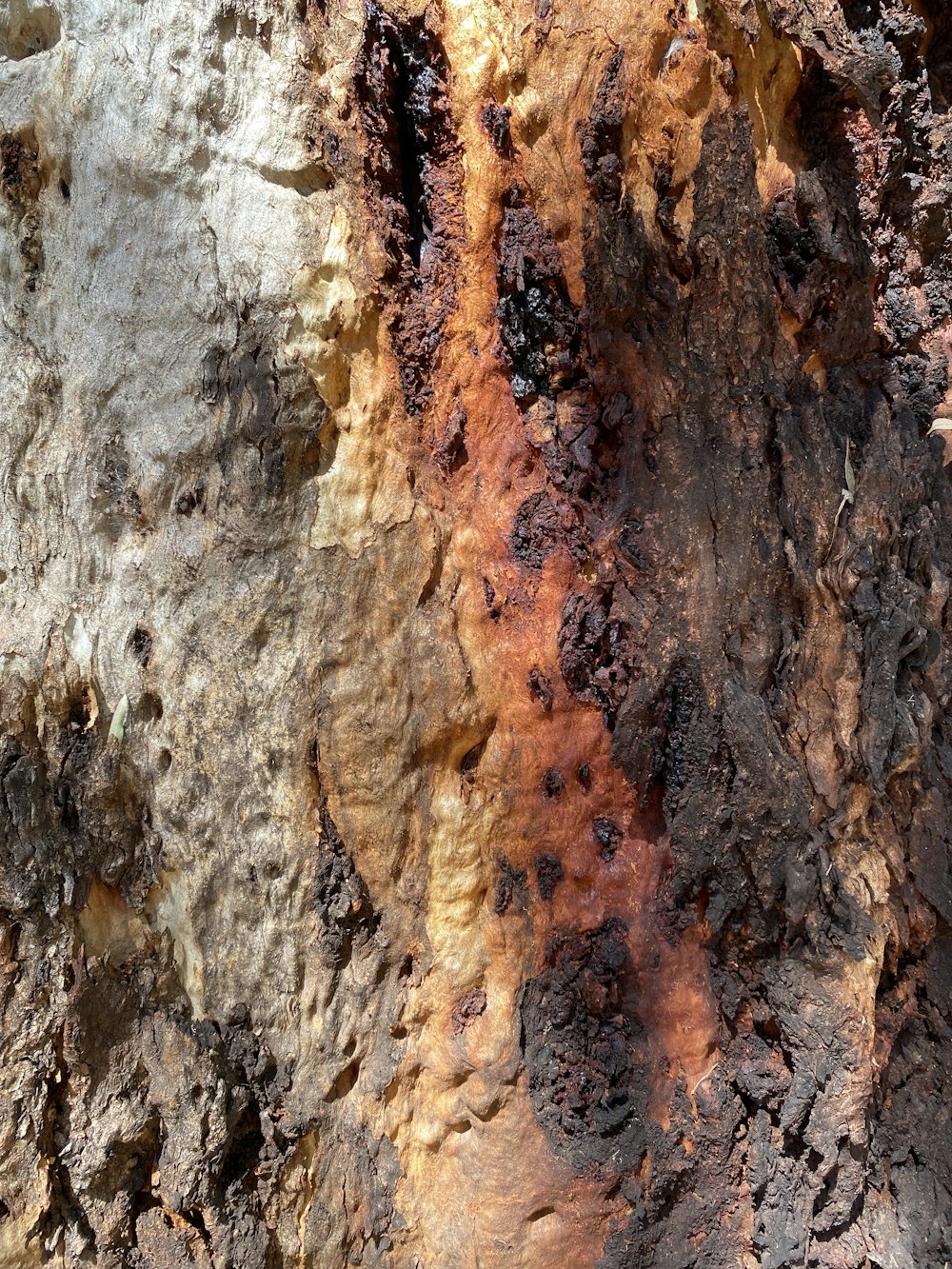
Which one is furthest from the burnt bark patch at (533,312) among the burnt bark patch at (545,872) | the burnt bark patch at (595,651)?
the burnt bark patch at (545,872)

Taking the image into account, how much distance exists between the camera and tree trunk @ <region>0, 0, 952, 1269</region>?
1.30 meters

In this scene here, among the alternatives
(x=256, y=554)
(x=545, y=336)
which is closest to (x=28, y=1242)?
→ (x=256, y=554)

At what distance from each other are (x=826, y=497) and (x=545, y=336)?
586 mm

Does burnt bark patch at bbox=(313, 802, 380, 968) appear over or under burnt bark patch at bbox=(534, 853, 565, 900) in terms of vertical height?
under

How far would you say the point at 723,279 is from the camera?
1475mm

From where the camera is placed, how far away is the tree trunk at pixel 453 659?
1.30m

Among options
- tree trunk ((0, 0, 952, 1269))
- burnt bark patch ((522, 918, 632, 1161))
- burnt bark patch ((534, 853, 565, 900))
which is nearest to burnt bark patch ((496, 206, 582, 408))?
tree trunk ((0, 0, 952, 1269))

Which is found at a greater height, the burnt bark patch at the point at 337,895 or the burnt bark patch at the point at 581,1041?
the burnt bark patch at the point at 337,895

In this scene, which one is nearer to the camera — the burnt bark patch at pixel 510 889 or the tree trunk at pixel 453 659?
the tree trunk at pixel 453 659

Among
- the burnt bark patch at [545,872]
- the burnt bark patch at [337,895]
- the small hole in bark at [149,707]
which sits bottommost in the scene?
the burnt bark patch at [337,895]

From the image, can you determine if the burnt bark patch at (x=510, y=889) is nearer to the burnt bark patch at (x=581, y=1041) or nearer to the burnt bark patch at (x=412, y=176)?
the burnt bark patch at (x=581, y=1041)

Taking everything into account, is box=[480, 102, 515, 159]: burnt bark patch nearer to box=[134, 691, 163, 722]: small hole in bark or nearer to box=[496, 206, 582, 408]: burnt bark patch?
box=[496, 206, 582, 408]: burnt bark patch

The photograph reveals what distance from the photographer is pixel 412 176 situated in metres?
1.40

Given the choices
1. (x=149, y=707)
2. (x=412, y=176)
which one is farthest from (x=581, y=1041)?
(x=412, y=176)
